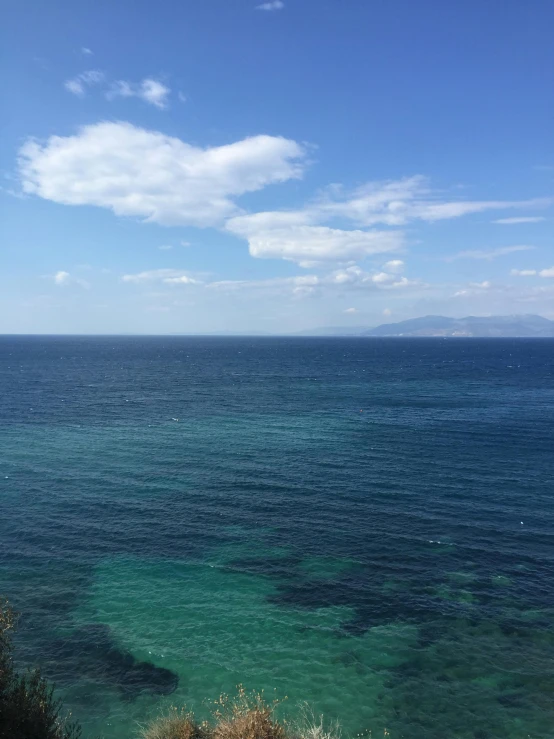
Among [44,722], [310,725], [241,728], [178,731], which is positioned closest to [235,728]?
[241,728]

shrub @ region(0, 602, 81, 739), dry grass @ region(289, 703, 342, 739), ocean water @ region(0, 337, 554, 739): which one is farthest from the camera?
ocean water @ region(0, 337, 554, 739)

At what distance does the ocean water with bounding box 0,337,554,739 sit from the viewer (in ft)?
100

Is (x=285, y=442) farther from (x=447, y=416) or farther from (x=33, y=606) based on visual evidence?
(x=33, y=606)

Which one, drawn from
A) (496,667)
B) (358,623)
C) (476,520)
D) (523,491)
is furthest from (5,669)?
(523,491)

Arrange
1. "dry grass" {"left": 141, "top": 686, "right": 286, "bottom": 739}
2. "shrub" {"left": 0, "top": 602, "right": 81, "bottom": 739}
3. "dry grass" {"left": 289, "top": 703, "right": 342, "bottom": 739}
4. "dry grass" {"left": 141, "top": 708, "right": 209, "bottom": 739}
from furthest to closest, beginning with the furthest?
"dry grass" {"left": 289, "top": 703, "right": 342, "bottom": 739}, "dry grass" {"left": 141, "top": 708, "right": 209, "bottom": 739}, "dry grass" {"left": 141, "top": 686, "right": 286, "bottom": 739}, "shrub" {"left": 0, "top": 602, "right": 81, "bottom": 739}

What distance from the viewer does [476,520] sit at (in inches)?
2080

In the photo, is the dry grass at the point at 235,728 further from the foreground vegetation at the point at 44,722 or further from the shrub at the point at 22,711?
the shrub at the point at 22,711

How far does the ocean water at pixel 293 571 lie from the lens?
1201 inches

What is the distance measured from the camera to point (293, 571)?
1725 inches

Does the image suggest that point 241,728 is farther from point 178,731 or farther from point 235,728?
point 178,731

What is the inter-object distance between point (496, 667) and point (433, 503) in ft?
85.9

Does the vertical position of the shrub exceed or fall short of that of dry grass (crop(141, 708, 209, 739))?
it exceeds it

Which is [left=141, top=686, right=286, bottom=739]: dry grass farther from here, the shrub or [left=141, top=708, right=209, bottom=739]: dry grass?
the shrub

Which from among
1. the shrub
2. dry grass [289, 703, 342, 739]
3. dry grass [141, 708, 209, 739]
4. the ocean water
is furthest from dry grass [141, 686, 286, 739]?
the ocean water
